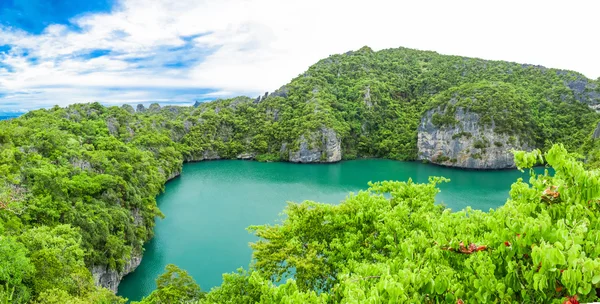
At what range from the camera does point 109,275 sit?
58.8ft

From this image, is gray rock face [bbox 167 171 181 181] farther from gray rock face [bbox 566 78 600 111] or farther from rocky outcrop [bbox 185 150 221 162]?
gray rock face [bbox 566 78 600 111]

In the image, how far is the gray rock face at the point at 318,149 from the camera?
59.2 metres

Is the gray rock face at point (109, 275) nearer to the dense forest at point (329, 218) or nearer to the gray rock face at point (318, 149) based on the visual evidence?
the dense forest at point (329, 218)

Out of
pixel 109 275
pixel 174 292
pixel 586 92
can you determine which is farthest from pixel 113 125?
pixel 586 92

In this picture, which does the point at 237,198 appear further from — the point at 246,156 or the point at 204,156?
the point at 204,156

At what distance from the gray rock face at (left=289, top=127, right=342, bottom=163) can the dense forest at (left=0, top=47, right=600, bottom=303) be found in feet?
0.80

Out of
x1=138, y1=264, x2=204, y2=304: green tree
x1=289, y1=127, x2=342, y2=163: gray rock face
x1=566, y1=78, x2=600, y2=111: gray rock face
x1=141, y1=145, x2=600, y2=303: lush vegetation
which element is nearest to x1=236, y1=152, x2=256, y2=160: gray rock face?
x1=289, y1=127, x2=342, y2=163: gray rock face

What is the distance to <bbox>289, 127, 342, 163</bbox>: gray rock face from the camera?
5922cm

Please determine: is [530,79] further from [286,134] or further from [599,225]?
[599,225]

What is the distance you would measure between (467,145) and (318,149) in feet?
78.5

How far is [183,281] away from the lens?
44.0 feet

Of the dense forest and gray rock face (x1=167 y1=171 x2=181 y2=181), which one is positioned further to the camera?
gray rock face (x1=167 y1=171 x2=181 y2=181)

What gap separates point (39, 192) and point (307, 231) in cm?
1444

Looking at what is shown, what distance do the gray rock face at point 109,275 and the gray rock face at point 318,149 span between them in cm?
4067
